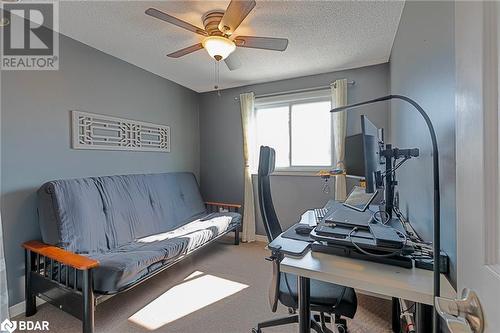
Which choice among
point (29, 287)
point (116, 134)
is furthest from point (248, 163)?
point (29, 287)

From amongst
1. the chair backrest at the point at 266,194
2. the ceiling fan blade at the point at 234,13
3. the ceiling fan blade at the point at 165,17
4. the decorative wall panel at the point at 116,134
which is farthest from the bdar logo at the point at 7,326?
the ceiling fan blade at the point at 234,13

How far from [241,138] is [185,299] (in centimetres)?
242

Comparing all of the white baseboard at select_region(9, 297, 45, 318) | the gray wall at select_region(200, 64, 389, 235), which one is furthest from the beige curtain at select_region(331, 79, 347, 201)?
the white baseboard at select_region(9, 297, 45, 318)

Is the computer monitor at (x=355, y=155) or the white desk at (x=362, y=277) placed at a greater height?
the computer monitor at (x=355, y=155)

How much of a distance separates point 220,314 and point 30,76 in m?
2.54

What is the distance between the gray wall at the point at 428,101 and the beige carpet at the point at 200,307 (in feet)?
3.46

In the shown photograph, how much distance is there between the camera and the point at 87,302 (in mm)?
1543

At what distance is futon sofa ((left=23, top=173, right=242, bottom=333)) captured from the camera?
162 centimetres

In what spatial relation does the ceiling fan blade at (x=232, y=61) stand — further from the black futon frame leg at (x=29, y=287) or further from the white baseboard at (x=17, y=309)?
the white baseboard at (x=17, y=309)

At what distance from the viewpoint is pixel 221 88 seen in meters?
3.89

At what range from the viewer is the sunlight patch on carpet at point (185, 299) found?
1.83 meters

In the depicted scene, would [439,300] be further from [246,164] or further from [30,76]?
[246,164]

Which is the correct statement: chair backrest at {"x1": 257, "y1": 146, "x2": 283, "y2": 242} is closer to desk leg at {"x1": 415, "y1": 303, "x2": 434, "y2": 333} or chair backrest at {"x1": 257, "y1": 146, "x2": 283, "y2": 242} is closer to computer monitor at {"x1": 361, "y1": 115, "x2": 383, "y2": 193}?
computer monitor at {"x1": 361, "y1": 115, "x2": 383, "y2": 193}

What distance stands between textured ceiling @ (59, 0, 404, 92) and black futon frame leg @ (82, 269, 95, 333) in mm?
1971
